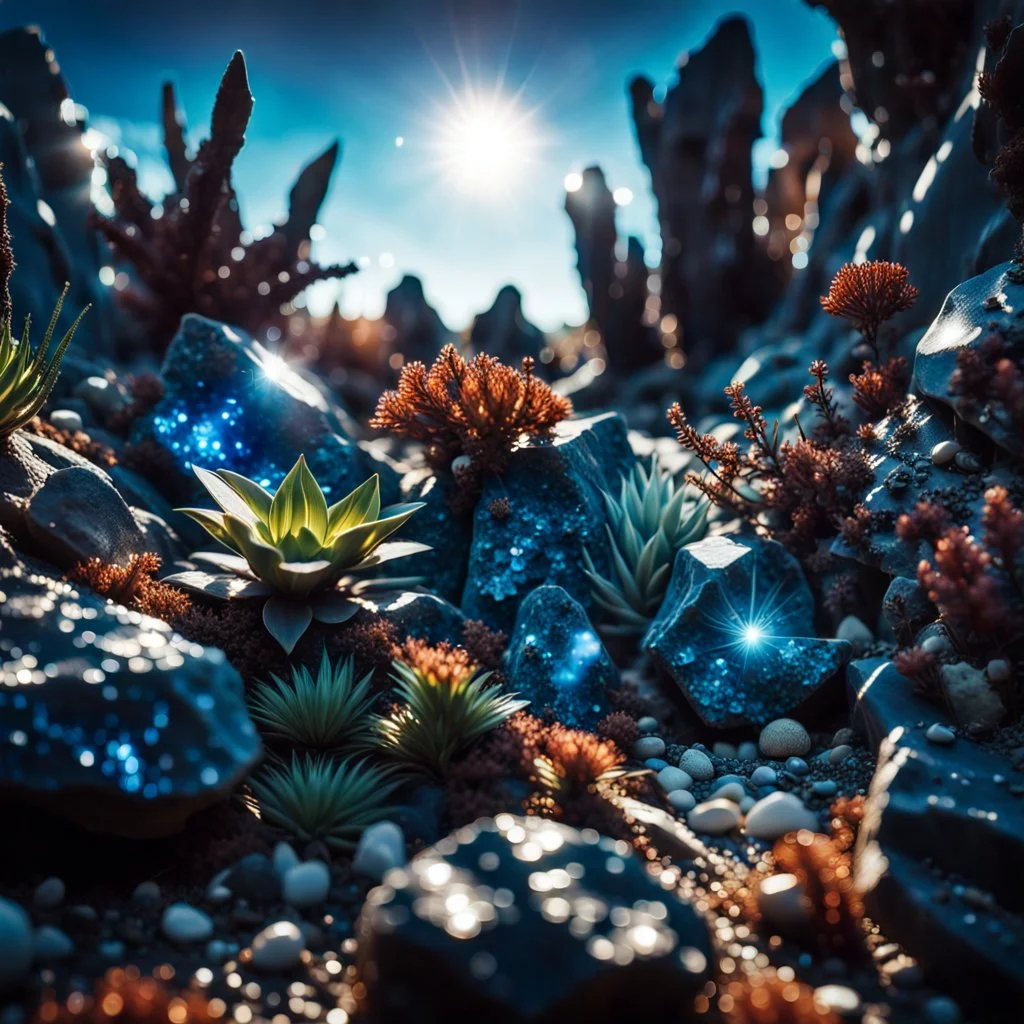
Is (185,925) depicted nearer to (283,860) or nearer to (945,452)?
(283,860)

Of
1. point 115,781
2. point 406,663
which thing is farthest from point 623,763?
point 115,781

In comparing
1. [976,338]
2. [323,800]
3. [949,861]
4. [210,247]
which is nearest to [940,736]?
[949,861]

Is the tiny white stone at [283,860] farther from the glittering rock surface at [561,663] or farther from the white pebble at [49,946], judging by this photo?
the glittering rock surface at [561,663]

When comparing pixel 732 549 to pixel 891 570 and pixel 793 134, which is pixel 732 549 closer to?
pixel 891 570

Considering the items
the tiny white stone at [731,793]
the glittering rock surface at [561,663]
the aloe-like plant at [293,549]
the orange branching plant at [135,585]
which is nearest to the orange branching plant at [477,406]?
the aloe-like plant at [293,549]

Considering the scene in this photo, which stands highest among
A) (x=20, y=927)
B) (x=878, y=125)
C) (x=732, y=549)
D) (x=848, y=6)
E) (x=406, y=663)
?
(x=848, y=6)

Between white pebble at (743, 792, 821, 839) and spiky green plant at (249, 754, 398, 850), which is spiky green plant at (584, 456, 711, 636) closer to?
white pebble at (743, 792, 821, 839)
